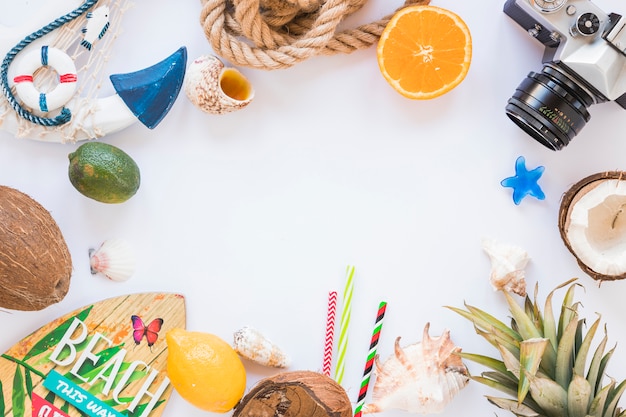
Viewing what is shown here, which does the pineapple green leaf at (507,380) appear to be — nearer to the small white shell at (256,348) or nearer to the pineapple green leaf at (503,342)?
the pineapple green leaf at (503,342)

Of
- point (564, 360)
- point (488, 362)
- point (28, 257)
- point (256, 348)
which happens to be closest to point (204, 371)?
point (256, 348)

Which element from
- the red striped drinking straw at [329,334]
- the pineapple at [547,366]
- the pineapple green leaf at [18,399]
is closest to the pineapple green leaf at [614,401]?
the pineapple at [547,366]

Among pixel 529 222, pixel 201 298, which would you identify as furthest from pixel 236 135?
pixel 529 222

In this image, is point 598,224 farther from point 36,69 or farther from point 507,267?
point 36,69

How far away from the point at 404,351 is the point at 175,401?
44 centimetres

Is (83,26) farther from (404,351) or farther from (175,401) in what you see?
(404,351)

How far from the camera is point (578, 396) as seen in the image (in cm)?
95

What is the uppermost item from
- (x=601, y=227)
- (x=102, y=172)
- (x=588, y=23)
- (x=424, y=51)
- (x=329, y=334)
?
(x=588, y=23)

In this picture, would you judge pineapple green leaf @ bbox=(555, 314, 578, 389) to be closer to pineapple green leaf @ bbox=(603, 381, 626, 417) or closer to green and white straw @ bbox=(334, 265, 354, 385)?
pineapple green leaf @ bbox=(603, 381, 626, 417)

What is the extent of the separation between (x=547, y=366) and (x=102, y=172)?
2.61 ft

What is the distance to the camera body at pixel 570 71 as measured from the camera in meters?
1.04

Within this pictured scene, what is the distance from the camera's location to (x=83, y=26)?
1142mm

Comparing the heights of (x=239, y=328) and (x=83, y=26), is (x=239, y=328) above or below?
below

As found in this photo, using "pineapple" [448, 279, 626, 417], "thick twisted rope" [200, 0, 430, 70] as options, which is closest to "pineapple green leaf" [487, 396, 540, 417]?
"pineapple" [448, 279, 626, 417]
